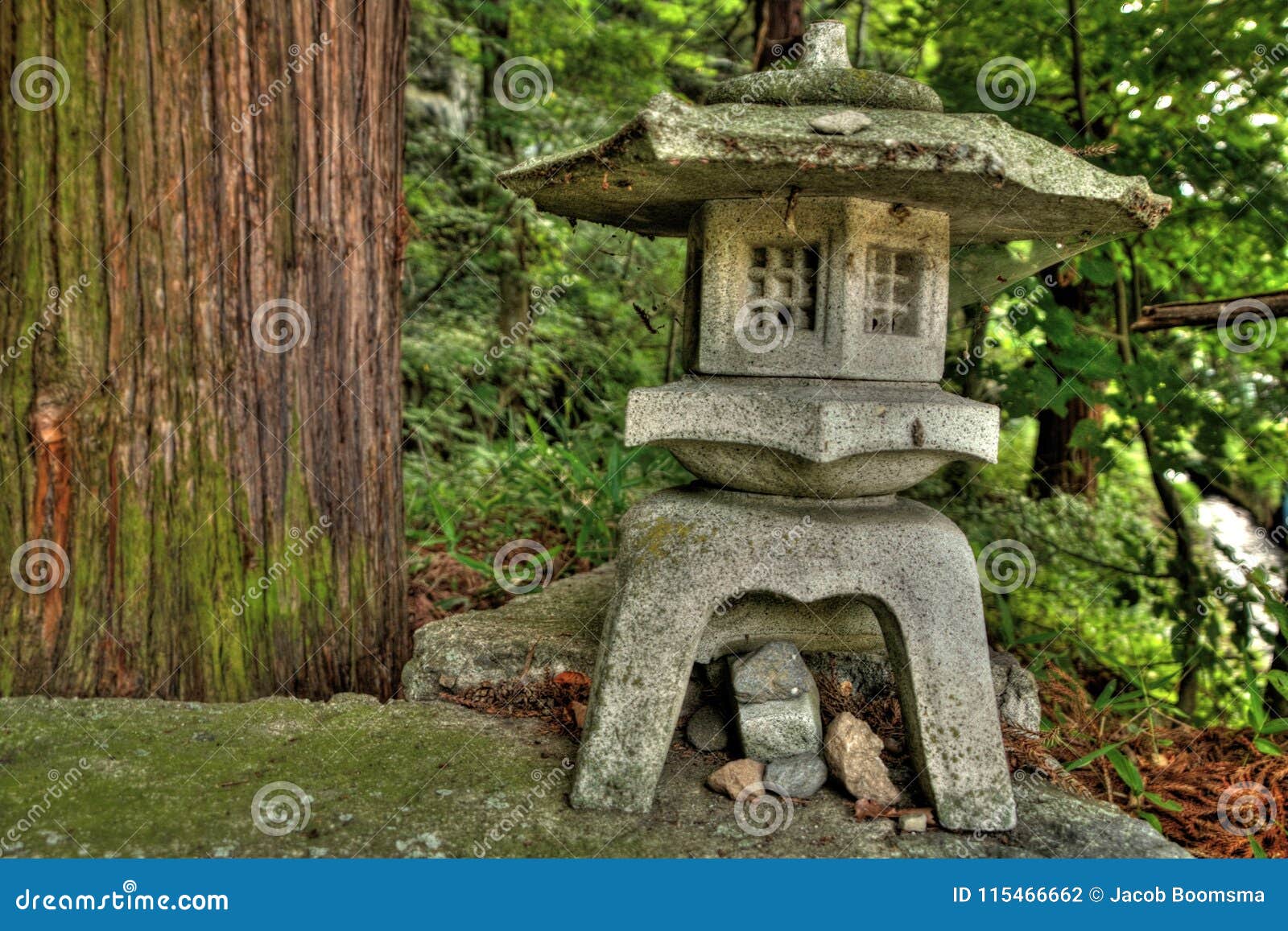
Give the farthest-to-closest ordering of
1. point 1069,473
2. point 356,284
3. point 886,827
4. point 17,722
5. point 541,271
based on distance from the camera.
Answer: point 541,271
point 1069,473
point 356,284
point 17,722
point 886,827

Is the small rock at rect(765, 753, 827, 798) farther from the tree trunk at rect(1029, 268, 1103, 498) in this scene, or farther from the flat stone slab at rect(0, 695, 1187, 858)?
the tree trunk at rect(1029, 268, 1103, 498)

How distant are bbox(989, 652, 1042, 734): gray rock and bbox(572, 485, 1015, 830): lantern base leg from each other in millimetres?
588

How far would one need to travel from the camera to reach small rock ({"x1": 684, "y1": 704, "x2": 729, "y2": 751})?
2.63m

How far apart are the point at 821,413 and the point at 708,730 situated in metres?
1.03

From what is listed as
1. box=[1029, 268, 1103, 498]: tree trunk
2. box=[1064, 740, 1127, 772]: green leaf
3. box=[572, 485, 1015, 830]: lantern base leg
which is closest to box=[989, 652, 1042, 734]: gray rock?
box=[1064, 740, 1127, 772]: green leaf

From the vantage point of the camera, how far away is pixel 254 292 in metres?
2.73

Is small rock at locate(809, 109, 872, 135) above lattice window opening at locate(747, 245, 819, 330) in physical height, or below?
above

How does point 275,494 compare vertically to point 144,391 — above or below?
below

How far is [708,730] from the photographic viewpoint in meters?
2.66

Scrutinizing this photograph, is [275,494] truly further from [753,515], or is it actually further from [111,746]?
[753,515]

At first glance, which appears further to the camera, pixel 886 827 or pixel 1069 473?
pixel 1069 473

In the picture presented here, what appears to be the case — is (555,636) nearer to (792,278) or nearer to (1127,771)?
(792,278)

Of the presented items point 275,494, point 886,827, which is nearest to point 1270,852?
point 886,827

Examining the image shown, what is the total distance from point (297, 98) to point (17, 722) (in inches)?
76.5
